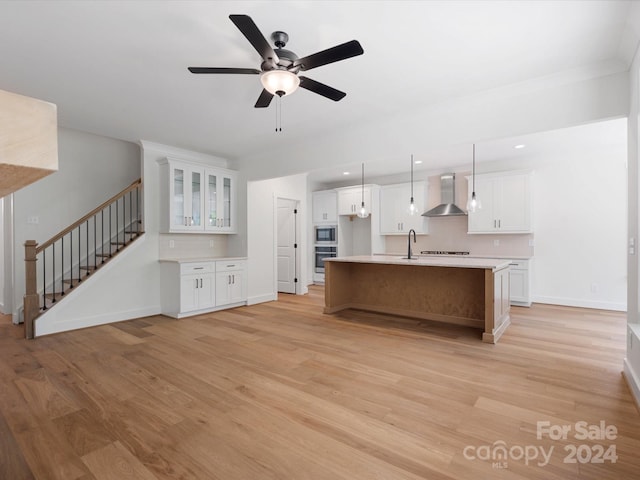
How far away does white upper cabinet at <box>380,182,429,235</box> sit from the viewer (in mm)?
7117

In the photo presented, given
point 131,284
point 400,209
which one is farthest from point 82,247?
point 400,209

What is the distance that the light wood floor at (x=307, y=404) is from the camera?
1838mm

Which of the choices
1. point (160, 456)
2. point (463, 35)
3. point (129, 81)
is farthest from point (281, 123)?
point (160, 456)

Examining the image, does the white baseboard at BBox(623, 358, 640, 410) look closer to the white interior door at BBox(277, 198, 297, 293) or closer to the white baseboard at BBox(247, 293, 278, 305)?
the white baseboard at BBox(247, 293, 278, 305)

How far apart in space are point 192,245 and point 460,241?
5.13 meters

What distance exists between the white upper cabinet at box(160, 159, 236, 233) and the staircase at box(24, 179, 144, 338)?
465 millimetres

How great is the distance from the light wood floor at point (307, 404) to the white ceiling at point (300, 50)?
8.85 ft

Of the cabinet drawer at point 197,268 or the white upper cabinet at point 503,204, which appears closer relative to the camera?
the cabinet drawer at point 197,268

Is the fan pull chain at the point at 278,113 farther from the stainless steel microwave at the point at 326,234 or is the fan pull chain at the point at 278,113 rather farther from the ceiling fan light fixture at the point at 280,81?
the stainless steel microwave at the point at 326,234

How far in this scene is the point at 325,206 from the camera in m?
8.37

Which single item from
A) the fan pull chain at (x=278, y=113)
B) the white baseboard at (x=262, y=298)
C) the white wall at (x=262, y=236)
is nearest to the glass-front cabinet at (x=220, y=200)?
the white wall at (x=262, y=236)

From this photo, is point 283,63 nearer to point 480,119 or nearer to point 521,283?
point 480,119

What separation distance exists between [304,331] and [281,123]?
2694mm

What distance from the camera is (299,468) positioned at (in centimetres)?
180
